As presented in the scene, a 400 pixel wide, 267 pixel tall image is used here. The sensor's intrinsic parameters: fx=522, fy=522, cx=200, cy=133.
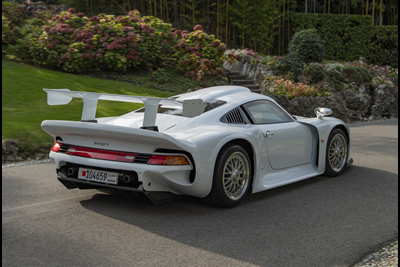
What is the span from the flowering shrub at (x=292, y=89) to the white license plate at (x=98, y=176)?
1082cm

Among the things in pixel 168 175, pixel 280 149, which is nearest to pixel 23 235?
pixel 168 175

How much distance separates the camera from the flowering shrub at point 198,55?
16.8 metres

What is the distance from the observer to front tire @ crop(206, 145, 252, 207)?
5391 millimetres

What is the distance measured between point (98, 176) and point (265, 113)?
Result: 2.27m

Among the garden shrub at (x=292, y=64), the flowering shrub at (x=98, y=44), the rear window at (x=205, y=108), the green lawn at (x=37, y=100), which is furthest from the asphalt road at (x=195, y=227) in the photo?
the garden shrub at (x=292, y=64)

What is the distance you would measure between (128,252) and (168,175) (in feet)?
3.42

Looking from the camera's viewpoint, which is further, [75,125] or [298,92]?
[298,92]

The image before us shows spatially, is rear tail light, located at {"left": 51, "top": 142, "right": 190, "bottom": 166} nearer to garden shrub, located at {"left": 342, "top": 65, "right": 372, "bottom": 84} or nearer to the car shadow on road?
the car shadow on road

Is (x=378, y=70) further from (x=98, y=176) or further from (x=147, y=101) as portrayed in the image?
(x=98, y=176)

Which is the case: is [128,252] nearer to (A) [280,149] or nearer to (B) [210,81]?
(A) [280,149]

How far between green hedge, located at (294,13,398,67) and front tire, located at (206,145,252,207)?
22799 millimetres

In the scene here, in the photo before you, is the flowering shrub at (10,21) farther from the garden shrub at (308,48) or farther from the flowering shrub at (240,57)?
the garden shrub at (308,48)

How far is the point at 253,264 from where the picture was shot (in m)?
4.07

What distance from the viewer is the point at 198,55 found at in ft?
57.0
